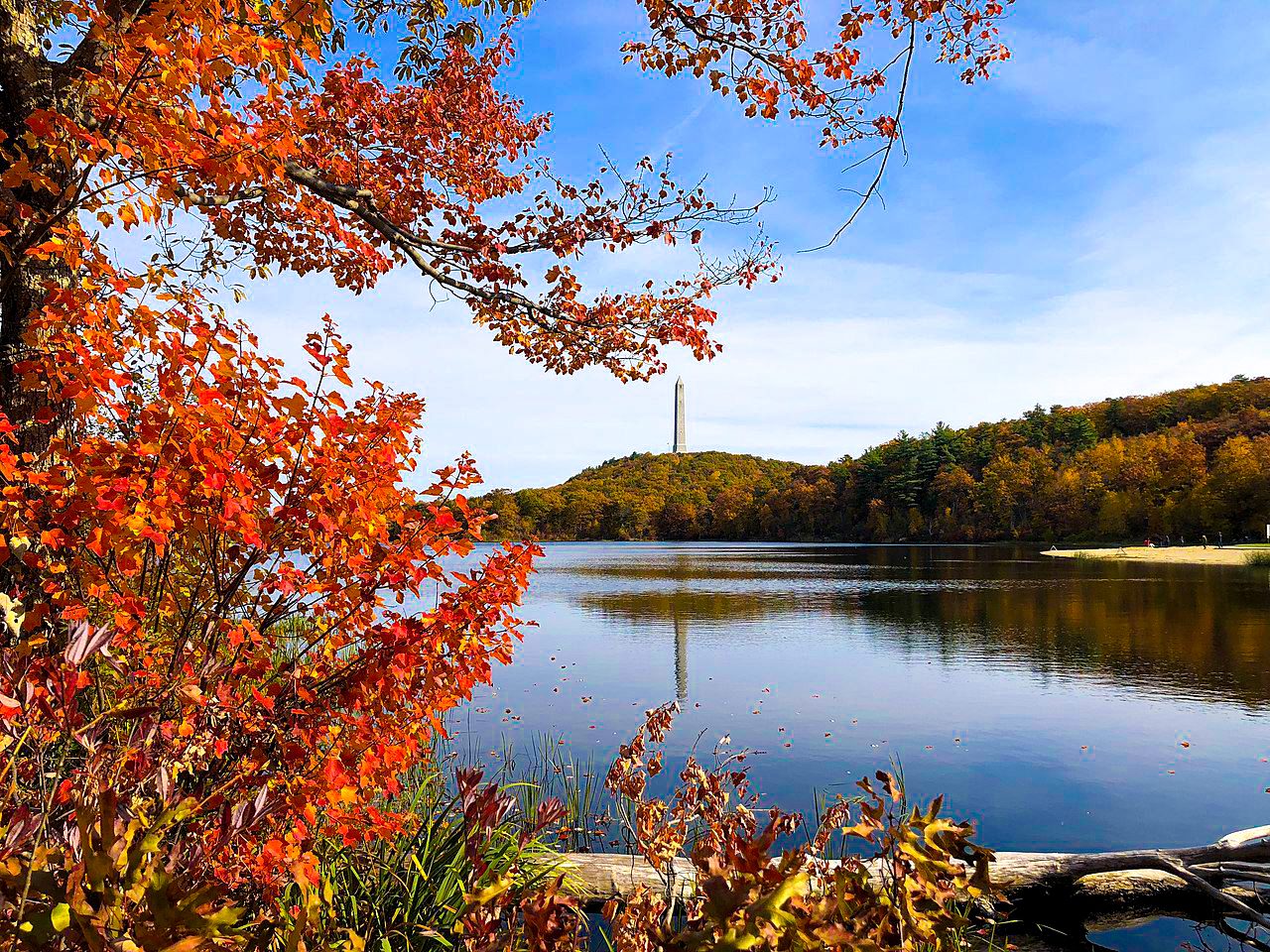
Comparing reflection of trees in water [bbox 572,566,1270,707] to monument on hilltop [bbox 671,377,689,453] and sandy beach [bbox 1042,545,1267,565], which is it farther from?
monument on hilltop [bbox 671,377,689,453]

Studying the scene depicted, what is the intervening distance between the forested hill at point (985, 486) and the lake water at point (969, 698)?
121 ft

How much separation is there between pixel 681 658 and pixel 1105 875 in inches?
454

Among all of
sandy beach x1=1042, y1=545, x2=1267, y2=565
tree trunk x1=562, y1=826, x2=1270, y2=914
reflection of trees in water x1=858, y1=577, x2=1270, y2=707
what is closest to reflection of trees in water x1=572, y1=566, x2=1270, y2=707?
reflection of trees in water x1=858, y1=577, x2=1270, y2=707

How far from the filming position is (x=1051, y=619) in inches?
851

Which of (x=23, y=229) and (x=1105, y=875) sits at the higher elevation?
(x=23, y=229)

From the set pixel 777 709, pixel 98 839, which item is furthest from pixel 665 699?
pixel 98 839

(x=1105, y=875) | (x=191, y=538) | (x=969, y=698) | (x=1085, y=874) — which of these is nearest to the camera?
(x=191, y=538)

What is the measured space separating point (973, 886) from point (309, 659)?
2768 millimetres

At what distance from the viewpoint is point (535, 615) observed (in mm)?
24688

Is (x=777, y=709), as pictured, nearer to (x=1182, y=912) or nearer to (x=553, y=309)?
→ (x=1182, y=912)

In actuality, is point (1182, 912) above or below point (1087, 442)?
below

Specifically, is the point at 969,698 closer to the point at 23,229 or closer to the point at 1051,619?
the point at 1051,619

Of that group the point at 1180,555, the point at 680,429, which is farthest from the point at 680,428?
the point at 1180,555

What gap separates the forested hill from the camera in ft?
228
